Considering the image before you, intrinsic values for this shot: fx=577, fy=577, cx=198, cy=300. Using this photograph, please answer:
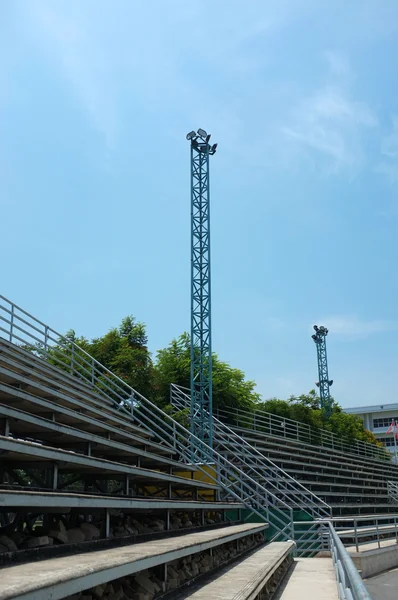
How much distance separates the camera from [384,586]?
50.6 feet

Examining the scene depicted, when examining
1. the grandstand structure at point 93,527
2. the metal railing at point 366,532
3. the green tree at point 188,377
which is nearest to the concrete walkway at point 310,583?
the grandstand structure at point 93,527

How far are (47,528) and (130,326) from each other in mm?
23331

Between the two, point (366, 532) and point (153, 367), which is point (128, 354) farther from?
point (366, 532)

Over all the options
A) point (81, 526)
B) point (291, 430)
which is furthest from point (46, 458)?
point (291, 430)

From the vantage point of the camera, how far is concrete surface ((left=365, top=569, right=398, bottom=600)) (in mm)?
13695

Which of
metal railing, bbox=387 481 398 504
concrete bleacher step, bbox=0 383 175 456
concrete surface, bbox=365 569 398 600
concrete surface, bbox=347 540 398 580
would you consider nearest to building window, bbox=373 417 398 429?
metal railing, bbox=387 481 398 504

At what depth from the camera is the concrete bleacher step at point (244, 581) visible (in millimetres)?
6946

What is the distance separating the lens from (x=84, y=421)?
10469 mm

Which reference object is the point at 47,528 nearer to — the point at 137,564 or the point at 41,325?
the point at 137,564

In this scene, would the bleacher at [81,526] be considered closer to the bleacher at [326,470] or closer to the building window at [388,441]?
Answer: the bleacher at [326,470]

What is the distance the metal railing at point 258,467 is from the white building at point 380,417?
6149cm

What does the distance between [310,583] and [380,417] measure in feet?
260

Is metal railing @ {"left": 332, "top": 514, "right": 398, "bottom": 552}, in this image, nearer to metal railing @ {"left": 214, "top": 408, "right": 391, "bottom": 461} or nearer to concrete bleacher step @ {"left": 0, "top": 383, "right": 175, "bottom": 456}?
metal railing @ {"left": 214, "top": 408, "right": 391, "bottom": 461}

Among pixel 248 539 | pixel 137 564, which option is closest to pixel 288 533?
pixel 248 539
